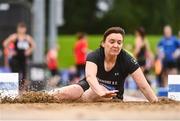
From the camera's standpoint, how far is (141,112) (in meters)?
10.0

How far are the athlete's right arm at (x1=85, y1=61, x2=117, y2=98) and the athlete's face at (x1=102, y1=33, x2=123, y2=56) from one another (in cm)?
32

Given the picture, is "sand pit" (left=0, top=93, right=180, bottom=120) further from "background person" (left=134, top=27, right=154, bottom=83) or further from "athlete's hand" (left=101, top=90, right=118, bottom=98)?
"background person" (left=134, top=27, right=154, bottom=83)

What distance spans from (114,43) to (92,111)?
7.46ft

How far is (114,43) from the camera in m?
12.3

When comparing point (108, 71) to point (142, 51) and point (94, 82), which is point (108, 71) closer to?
point (94, 82)

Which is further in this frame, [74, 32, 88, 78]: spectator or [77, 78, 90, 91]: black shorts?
[74, 32, 88, 78]: spectator

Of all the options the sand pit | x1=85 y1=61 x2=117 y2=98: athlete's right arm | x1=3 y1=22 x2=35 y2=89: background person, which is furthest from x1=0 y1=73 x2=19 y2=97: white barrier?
x1=3 y1=22 x2=35 y2=89: background person

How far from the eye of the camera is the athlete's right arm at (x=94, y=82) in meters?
12.0

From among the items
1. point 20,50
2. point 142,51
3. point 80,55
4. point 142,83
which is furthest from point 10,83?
point 80,55

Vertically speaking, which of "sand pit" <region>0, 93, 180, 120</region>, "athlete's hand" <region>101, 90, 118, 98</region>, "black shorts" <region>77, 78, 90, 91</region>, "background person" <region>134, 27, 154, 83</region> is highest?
"background person" <region>134, 27, 154, 83</region>

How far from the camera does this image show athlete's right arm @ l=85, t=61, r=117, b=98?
39.4ft

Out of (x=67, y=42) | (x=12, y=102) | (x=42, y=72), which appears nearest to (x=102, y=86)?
(x=12, y=102)

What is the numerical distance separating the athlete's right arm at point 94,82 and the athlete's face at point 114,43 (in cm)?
32

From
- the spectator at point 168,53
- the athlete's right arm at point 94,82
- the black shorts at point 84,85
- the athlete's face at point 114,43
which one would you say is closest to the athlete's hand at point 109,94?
the athlete's right arm at point 94,82
